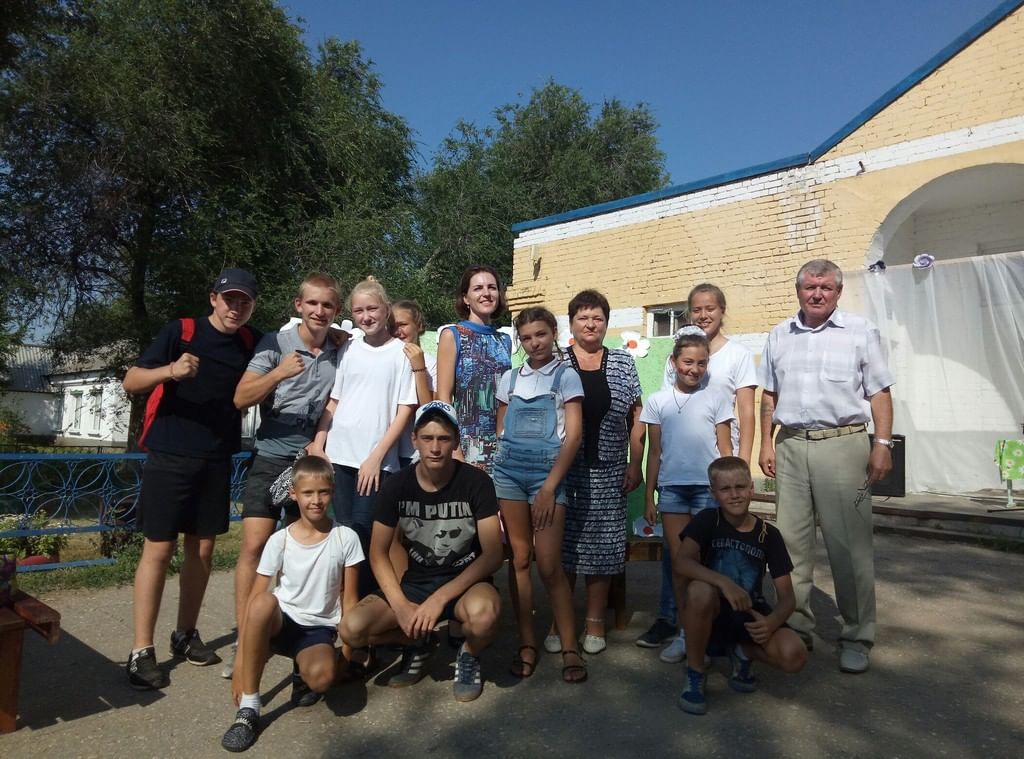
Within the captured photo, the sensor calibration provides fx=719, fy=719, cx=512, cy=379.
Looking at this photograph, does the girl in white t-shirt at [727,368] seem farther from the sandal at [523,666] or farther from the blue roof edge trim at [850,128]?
the blue roof edge trim at [850,128]

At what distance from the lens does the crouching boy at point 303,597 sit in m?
2.95

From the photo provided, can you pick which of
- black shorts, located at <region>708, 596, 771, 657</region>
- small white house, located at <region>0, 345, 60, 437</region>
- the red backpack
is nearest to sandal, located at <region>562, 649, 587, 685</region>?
black shorts, located at <region>708, 596, 771, 657</region>

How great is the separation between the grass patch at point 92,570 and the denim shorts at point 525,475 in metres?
3.04

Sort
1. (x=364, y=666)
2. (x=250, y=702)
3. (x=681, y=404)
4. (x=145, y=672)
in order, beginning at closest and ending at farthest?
(x=250, y=702)
(x=145, y=672)
(x=364, y=666)
(x=681, y=404)

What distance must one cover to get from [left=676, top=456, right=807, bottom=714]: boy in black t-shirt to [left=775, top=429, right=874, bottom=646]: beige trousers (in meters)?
0.46

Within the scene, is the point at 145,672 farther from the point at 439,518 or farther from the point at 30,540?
the point at 30,540

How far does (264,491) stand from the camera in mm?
3480

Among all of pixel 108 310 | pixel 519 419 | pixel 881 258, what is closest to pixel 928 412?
pixel 881 258

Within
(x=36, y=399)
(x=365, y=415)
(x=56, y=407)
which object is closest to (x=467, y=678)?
(x=365, y=415)

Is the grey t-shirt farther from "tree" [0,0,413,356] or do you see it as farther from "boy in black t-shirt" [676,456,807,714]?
"tree" [0,0,413,356]

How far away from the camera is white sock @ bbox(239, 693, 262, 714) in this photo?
293 centimetres

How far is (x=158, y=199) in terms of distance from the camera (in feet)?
38.3

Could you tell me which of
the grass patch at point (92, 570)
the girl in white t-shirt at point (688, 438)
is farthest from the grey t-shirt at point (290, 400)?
the grass patch at point (92, 570)

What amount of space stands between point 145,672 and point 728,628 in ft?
8.85
